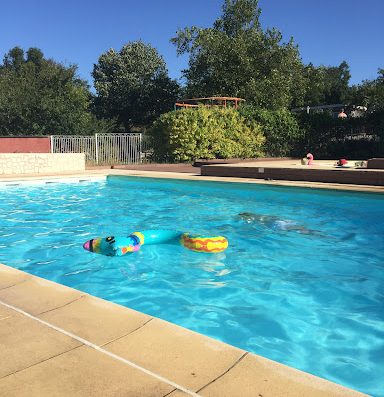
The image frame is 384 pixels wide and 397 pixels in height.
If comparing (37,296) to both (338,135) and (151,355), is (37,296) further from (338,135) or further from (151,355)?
(338,135)

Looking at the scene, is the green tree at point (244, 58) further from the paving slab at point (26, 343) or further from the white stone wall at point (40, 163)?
the paving slab at point (26, 343)

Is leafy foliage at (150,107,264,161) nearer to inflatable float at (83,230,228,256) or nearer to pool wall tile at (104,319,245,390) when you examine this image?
inflatable float at (83,230,228,256)

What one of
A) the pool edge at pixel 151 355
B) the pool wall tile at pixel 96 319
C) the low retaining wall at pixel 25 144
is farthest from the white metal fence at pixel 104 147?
the pool wall tile at pixel 96 319

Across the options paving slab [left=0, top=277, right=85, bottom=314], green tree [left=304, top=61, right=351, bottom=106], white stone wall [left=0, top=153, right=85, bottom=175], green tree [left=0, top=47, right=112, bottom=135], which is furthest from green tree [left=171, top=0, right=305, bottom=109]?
paving slab [left=0, top=277, right=85, bottom=314]

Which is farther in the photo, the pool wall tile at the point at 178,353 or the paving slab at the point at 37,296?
the paving slab at the point at 37,296

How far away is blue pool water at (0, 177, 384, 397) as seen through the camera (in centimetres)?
401

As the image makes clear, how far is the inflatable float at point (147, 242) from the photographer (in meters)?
6.20

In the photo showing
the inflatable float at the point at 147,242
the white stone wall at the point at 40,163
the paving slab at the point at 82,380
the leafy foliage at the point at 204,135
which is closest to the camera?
the paving slab at the point at 82,380

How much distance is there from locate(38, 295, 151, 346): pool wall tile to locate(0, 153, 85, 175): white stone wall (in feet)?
53.3

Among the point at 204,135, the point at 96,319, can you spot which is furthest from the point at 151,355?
the point at 204,135

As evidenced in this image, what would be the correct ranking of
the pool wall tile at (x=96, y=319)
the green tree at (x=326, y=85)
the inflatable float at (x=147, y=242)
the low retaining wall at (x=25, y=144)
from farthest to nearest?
the green tree at (x=326, y=85)
the low retaining wall at (x=25, y=144)
the inflatable float at (x=147, y=242)
the pool wall tile at (x=96, y=319)

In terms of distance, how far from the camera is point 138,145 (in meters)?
22.8

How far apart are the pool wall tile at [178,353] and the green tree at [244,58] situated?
26781mm

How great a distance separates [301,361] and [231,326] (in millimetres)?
840
